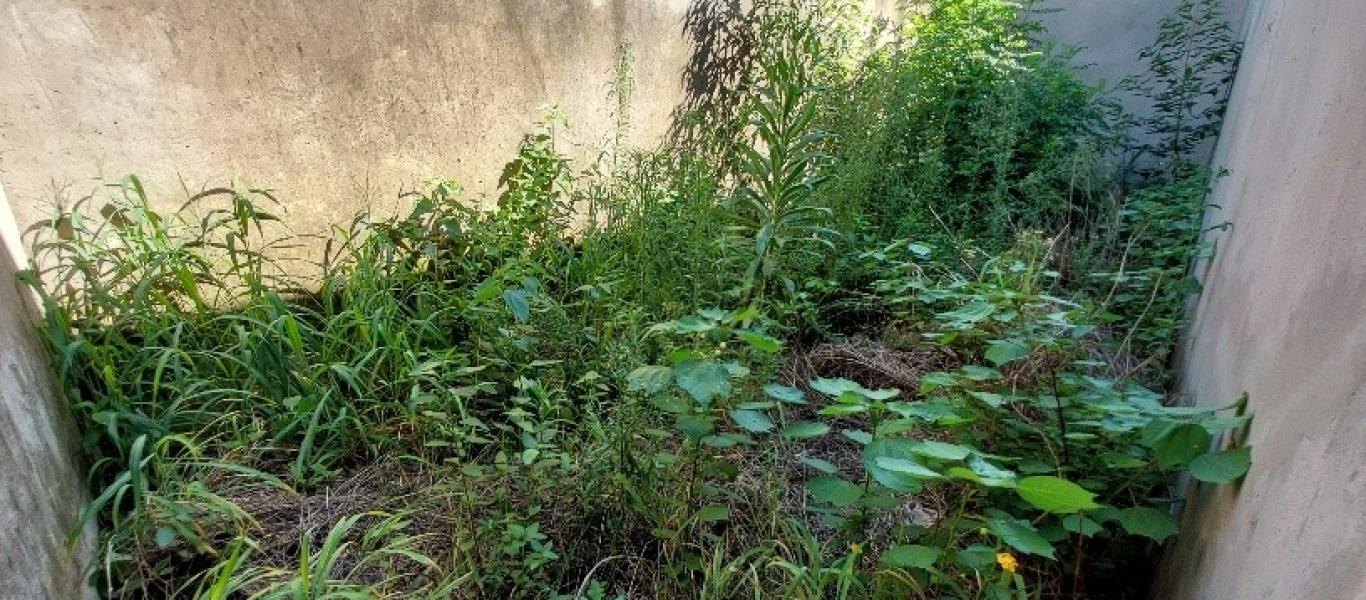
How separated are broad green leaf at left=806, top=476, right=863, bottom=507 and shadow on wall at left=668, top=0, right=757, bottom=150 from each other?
2.91 m

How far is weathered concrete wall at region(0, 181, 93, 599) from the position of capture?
4.16 ft

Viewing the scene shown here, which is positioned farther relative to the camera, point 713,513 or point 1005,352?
point 713,513

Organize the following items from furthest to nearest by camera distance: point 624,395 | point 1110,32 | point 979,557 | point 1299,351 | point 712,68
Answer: point 1110,32 < point 712,68 < point 624,395 < point 979,557 < point 1299,351

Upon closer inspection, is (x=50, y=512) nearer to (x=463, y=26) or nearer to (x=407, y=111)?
(x=407, y=111)

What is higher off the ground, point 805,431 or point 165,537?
point 805,431

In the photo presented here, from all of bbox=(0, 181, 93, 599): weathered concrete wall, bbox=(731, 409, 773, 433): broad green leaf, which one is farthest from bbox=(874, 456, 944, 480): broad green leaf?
bbox=(0, 181, 93, 599): weathered concrete wall

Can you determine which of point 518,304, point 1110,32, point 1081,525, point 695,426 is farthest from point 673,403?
point 1110,32

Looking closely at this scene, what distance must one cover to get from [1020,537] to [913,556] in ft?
0.64

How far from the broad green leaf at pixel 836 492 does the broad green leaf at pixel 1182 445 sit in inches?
21.3

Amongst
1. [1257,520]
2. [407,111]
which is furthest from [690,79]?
[1257,520]

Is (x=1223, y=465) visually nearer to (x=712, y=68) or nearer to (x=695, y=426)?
(x=695, y=426)

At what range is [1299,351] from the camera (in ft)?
3.51

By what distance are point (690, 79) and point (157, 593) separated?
11.7 feet

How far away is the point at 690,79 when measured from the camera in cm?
427
